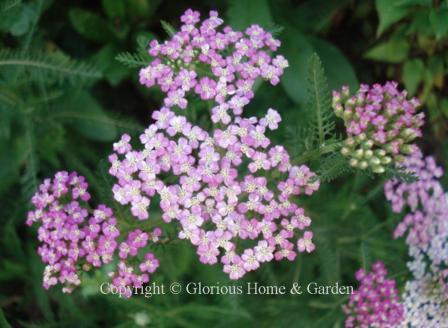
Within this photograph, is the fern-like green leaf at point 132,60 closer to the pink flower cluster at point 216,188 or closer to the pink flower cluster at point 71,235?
the pink flower cluster at point 216,188

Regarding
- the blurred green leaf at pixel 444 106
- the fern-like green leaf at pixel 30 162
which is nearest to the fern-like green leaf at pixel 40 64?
the fern-like green leaf at pixel 30 162

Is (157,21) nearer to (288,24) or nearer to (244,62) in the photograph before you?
(288,24)

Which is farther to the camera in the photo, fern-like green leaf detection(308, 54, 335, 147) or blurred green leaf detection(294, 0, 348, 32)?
blurred green leaf detection(294, 0, 348, 32)

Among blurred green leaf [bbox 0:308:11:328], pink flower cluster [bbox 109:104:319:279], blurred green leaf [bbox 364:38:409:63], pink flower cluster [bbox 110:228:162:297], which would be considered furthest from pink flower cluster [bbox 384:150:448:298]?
blurred green leaf [bbox 0:308:11:328]

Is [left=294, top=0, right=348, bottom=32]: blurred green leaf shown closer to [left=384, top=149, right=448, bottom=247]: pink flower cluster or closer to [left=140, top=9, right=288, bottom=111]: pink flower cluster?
[left=384, top=149, right=448, bottom=247]: pink flower cluster

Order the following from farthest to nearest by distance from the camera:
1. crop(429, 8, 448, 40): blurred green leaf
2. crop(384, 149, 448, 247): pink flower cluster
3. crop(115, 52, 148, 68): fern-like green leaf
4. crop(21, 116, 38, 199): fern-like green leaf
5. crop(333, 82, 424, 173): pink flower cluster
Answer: crop(21, 116, 38, 199): fern-like green leaf → crop(384, 149, 448, 247): pink flower cluster → crop(429, 8, 448, 40): blurred green leaf → crop(115, 52, 148, 68): fern-like green leaf → crop(333, 82, 424, 173): pink flower cluster

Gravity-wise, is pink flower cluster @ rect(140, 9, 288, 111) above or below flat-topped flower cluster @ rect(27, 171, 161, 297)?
above

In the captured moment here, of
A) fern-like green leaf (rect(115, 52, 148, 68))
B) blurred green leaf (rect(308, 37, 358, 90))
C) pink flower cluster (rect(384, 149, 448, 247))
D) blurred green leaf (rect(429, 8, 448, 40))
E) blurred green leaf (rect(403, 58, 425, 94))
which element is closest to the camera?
fern-like green leaf (rect(115, 52, 148, 68))
